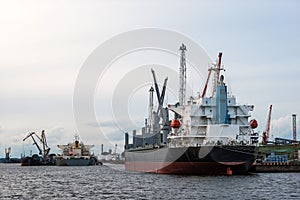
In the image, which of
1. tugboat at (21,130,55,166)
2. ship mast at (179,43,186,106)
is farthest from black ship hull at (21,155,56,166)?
ship mast at (179,43,186,106)

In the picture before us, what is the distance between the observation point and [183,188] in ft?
131

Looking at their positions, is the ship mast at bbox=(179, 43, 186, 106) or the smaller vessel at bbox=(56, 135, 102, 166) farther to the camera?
the smaller vessel at bbox=(56, 135, 102, 166)

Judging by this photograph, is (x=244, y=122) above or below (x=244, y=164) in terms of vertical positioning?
above

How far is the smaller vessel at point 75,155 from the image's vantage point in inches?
5549

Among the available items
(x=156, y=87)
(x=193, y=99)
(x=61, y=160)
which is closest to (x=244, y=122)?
(x=193, y=99)

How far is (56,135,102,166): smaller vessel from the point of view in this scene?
140938 mm

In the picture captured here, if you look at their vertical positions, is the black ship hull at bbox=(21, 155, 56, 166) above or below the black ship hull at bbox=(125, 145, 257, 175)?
below

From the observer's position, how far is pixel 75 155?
482 ft

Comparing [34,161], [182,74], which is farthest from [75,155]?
[182,74]

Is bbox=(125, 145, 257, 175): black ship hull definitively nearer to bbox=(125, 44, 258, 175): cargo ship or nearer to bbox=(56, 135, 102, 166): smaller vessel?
bbox=(125, 44, 258, 175): cargo ship

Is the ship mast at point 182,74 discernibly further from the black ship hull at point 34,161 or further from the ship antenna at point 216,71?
the black ship hull at point 34,161

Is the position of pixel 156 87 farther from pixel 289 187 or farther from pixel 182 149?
pixel 289 187

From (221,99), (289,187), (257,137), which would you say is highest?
(221,99)

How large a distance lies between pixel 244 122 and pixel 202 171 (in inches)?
335
